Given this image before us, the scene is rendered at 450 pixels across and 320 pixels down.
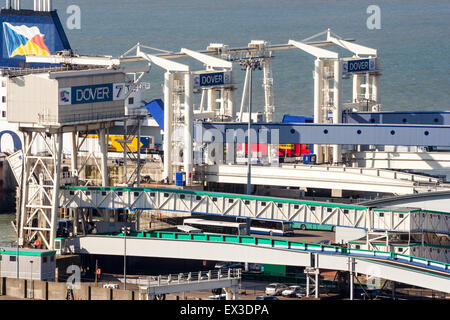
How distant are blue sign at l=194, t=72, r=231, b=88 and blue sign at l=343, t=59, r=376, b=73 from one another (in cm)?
1178

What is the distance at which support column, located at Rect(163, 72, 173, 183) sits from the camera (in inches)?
3954

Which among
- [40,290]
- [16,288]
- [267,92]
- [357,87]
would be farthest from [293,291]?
[267,92]

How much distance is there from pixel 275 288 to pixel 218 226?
702 inches

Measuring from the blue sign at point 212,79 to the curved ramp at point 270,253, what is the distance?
2312 cm

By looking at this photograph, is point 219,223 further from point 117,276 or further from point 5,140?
point 5,140

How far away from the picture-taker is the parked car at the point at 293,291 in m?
72.1

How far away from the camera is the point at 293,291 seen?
72438mm

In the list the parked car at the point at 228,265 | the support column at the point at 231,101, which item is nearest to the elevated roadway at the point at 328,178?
the support column at the point at 231,101

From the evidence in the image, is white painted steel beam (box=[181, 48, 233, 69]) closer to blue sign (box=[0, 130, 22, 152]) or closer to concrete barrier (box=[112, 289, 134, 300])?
blue sign (box=[0, 130, 22, 152])

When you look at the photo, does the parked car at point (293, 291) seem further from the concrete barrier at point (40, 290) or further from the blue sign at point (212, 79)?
the blue sign at point (212, 79)

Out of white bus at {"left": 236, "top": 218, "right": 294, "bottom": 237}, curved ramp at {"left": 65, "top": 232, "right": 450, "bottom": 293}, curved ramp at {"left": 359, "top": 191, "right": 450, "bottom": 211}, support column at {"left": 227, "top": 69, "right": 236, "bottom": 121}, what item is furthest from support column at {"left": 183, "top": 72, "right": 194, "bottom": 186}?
curved ramp at {"left": 359, "top": 191, "right": 450, "bottom": 211}

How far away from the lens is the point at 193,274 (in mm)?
78688

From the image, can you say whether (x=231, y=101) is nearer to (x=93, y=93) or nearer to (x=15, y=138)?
(x=93, y=93)
